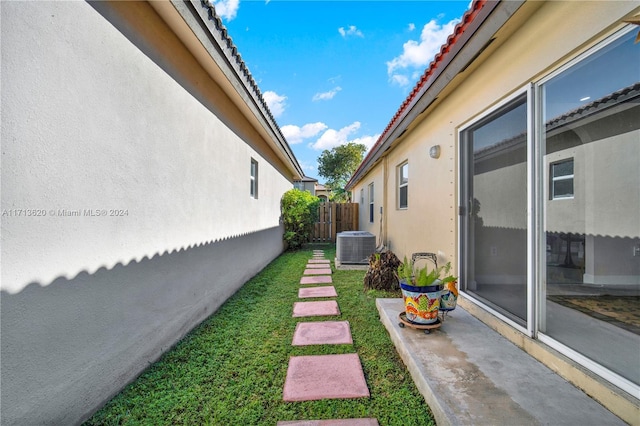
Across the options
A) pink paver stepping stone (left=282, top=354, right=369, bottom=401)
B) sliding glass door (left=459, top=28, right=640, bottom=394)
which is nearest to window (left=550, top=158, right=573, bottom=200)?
sliding glass door (left=459, top=28, right=640, bottom=394)

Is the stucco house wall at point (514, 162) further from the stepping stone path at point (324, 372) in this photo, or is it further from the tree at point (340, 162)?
the tree at point (340, 162)

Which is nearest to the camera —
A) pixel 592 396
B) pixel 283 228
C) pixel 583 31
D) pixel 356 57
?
pixel 592 396

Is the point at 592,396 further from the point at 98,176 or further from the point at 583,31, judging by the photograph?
the point at 98,176

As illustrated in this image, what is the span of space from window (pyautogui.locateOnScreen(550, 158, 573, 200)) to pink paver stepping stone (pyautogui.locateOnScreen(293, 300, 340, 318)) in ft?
10.2

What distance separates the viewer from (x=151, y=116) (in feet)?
8.76

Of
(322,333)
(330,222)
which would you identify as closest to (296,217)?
(330,222)

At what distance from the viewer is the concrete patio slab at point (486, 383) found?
1.66 m

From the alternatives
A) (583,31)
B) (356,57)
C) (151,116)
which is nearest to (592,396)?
(583,31)

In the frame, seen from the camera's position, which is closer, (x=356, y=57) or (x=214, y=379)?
(x=214, y=379)

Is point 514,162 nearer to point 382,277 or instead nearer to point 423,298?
point 423,298

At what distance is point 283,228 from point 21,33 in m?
9.04

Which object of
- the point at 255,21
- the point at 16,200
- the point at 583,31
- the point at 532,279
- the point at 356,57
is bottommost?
the point at 532,279

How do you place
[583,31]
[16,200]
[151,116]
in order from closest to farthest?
[16,200]
[583,31]
[151,116]

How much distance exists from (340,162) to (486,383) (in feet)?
116
